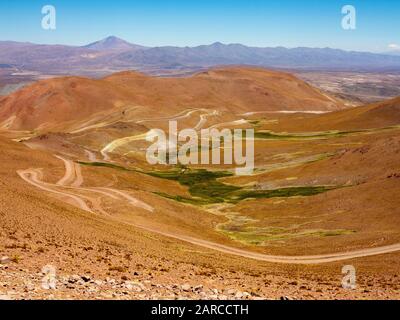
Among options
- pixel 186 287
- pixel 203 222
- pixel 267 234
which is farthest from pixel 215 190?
pixel 186 287

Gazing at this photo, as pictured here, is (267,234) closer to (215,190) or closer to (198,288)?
(215,190)

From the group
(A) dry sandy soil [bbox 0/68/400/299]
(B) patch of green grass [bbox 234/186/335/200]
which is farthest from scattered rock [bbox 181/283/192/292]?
(B) patch of green grass [bbox 234/186/335/200]

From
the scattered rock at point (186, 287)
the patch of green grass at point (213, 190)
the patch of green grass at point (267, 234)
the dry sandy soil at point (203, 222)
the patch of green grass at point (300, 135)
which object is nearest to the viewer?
the scattered rock at point (186, 287)

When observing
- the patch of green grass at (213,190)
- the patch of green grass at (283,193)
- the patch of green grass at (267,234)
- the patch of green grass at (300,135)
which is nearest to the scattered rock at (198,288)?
the patch of green grass at (267,234)

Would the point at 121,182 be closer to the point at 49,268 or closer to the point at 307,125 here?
the point at 49,268

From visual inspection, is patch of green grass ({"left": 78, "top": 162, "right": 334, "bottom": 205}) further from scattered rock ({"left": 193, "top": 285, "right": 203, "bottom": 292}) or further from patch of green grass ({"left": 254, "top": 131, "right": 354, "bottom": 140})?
scattered rock ({"left": 193, "top": 285, "right": 203, "bottom": 292})

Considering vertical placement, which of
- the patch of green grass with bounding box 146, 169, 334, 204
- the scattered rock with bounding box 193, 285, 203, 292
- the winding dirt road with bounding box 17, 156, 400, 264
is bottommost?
the patch of green grass with bounding box 146, 169, 334, 204

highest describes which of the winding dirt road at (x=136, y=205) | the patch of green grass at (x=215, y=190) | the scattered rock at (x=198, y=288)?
the scattered rock at (x=198, y=288)

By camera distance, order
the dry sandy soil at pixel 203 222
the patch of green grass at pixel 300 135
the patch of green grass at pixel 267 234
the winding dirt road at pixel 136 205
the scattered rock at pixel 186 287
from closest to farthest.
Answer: the scattered rock at pixel 186 287
the dry sandy soil at pixel 203 222
the winding dirt road at pixel 136 205
the patch of green grass at pixel 267 234
the patch of green grass at pixel 300 135

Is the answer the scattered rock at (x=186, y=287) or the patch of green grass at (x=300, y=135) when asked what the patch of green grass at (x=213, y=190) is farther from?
the scattered rock at (x=186, y=287)
